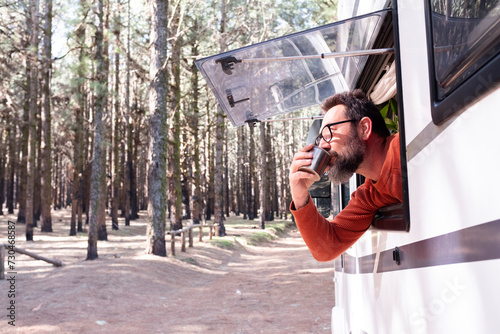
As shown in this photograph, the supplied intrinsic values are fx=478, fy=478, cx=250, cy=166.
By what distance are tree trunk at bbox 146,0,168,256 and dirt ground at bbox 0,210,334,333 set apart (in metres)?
0.94

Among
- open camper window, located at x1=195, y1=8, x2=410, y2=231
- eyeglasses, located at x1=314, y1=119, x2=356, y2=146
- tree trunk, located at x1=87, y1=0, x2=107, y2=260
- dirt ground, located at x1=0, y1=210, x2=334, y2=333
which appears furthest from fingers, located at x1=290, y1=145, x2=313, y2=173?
tree trunk, located at x1=87, y1=0, x2=107, y2=260

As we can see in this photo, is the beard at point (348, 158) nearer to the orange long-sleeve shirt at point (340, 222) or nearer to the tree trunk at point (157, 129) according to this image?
the orange long-sleeve shirt at point (340, 222)

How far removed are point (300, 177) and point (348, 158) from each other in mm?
314

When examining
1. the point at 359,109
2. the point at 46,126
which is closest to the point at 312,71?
the point at 359,109

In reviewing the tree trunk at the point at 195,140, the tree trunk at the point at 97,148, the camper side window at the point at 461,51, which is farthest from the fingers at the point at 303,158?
the tree trunk at the point at 195,140

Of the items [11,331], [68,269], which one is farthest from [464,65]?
[68,269]

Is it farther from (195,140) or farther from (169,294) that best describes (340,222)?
(195,140)

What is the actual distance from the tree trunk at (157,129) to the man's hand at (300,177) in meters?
11.4

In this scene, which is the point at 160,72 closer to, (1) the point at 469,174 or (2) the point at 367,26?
(2) the point at 367,26

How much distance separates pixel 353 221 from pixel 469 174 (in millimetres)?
1548

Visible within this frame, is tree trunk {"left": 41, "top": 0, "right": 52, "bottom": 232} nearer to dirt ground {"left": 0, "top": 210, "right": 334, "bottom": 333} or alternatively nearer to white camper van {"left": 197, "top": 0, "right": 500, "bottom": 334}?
dirt ground {"left": 0, "top": 210, "right": 334, "bottom": 333}

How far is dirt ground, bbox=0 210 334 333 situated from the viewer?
8.12m

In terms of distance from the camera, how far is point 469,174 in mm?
1146

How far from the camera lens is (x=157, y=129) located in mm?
13539
